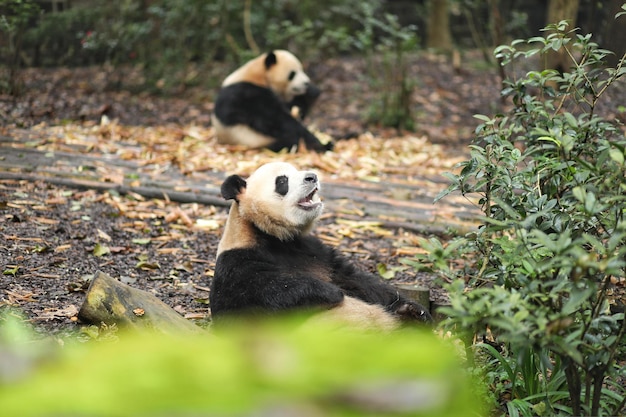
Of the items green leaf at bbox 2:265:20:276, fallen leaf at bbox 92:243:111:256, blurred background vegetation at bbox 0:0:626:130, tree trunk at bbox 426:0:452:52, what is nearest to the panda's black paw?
fallen leaf at bbox 92:243:111:256

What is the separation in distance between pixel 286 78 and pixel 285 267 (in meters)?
5.85

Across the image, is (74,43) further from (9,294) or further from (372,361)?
(372,361)

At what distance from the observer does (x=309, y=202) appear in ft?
14.5

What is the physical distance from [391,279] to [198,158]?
141 inches

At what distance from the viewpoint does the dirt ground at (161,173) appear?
197 inches

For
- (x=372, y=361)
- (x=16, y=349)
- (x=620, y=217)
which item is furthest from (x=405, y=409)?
(x=620, y=217)

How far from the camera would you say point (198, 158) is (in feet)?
27.4

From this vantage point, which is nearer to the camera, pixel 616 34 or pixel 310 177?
pixel 310 177

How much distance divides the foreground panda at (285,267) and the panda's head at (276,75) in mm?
5225

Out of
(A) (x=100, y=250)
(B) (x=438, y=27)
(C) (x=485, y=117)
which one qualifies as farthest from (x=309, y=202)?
(B) (x=438, y=27)

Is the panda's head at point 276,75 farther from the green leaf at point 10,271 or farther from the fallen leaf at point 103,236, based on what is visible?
the green leaf at point 10,271

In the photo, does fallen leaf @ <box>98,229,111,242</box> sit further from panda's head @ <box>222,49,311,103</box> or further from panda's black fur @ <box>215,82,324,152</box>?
panda's head @ <box>222,49,311,103</box>

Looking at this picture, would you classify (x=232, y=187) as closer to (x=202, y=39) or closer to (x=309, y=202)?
(x=309, y=202)

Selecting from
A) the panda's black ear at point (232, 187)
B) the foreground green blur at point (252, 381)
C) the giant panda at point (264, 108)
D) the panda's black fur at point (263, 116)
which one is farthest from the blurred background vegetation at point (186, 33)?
the foreground green blur at point (252, 381)
